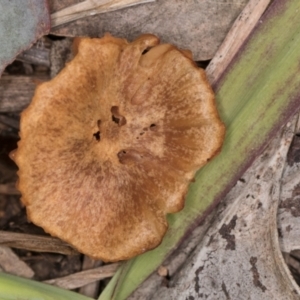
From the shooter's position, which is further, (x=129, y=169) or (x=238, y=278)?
(x=238, y=278)

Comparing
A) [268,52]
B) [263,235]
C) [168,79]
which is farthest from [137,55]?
[263,235]

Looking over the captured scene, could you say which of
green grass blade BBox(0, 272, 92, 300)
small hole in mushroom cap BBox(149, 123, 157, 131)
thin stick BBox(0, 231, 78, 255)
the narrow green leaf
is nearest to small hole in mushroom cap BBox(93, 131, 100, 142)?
small hole in mushroom cap BBox(149, 123, 157, 131)

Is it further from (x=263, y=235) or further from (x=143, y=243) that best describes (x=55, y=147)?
(x=263, y=235)

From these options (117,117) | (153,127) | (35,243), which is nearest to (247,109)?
(153,127)

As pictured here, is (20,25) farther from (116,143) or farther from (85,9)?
(116,143)

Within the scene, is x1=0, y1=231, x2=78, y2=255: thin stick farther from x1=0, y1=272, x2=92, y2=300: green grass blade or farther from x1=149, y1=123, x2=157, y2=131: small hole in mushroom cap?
x1=149, y1=123, x2=157, y2=131: small hole in mushroom cap

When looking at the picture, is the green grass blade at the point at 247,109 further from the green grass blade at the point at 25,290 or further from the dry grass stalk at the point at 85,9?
the dry grass stalk at the point at 85,9
